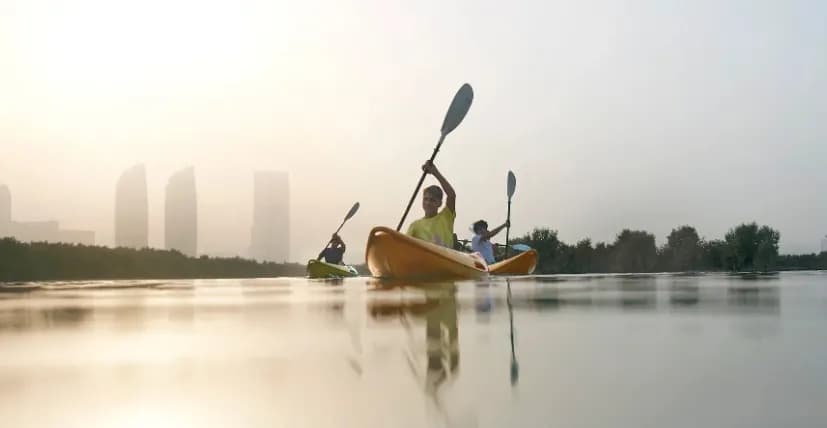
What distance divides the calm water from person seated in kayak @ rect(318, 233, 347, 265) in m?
18.0

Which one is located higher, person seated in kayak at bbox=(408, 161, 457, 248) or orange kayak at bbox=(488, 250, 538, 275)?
person seated in kayak at bbox=(408, 161, 457, 248)

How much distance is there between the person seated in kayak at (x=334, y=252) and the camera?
74.5 ft

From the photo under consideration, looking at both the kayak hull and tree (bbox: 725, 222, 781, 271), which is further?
tree (bbox: 725, 222, 781, 271)

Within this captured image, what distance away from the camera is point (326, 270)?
68.2 ft

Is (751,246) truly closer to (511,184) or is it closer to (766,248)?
(766,248)

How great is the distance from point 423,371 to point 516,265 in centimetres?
1907

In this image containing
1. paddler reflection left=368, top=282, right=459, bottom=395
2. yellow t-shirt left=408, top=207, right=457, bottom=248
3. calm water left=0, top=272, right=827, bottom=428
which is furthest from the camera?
yellow t-shirt left=408, top=207, right=457, bottom=248

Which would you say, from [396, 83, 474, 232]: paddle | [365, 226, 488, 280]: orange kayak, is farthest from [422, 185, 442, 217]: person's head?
[396, 83, 474, 232]: paddle

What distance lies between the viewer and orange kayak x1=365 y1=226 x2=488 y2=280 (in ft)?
42.1

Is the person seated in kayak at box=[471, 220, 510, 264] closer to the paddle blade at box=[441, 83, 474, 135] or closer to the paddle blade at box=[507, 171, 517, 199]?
the paddle blade at box=[441, 83, 474, 135]

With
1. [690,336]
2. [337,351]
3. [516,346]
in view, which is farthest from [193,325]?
[690,336]

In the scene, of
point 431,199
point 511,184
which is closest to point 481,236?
point 431,199

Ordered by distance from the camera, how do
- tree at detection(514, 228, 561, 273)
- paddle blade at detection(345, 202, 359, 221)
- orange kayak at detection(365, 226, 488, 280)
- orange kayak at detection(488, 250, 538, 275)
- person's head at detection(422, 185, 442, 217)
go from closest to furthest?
1. orange kayak at detection(365, 226, 488, 280)
2. person's head at detection(422, 185, 442, 217)
3. orange kayak at detection(488, 250, 538, 275)
4. paddle blade at detection(345, 202, 359, 221)
5. tree at detection(514, 228, 561, 273)

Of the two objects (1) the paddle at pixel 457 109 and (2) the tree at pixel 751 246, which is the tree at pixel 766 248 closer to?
(2) the tree at pixel 751 246
